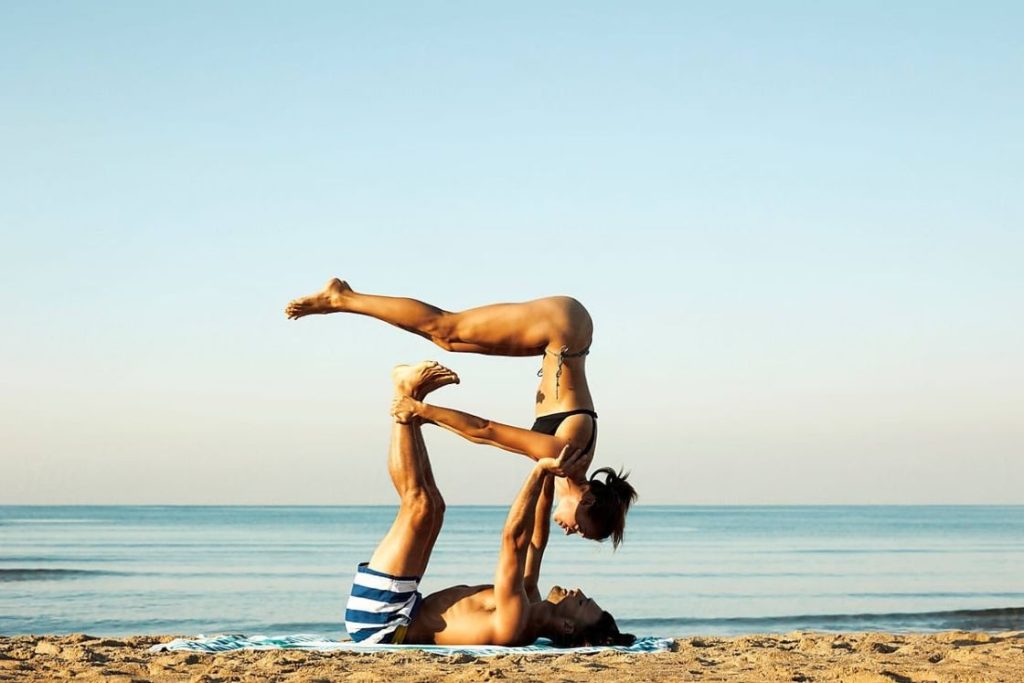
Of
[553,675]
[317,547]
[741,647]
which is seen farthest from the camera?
[317,547]

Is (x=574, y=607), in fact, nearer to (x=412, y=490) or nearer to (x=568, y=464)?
(x=568, y=464)

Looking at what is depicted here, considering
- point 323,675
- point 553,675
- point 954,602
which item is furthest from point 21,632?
point 954,602

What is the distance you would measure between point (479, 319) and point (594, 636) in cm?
207

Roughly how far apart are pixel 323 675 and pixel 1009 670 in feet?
12.5

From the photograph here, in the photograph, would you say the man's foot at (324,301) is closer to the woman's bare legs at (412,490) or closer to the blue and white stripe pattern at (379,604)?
the woman's bare legs at (412,490)

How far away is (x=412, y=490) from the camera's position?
646 centimetres

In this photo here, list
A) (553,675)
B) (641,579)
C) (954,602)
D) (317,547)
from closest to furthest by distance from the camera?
(553,675) → (954,602) → (641,579) → (317,547)

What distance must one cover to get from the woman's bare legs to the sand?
1.89 ft

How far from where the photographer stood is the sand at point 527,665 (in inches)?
244

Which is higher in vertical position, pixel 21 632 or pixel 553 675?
pixel 553 675

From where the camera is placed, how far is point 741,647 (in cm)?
845

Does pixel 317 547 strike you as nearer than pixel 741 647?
No

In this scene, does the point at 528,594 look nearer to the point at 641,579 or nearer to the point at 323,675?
the point at 323,675

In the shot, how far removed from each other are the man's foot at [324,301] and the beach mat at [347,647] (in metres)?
1.99
